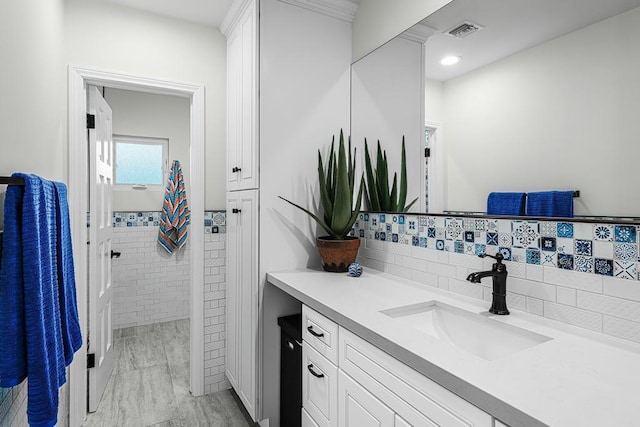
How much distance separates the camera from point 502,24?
1.36 m

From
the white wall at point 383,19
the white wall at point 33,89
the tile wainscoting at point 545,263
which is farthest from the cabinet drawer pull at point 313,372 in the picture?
the white wall at point 383,19

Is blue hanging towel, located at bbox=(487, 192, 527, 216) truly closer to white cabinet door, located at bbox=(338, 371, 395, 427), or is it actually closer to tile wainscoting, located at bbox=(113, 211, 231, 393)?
white cabinet door, located at bbox=(338, 371, 395, 427)

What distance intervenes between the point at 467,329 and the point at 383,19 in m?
1.61

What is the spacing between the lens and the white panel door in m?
2.23

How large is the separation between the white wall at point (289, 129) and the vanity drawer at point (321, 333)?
1.57 ft

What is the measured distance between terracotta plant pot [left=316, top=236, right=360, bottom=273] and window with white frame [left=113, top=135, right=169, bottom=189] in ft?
8.94

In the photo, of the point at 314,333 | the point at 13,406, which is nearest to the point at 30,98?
the point at 13,406

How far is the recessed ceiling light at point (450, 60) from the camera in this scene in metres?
1.56

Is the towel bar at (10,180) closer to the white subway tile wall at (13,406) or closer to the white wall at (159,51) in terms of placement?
the white subway tile wall at (13,406)

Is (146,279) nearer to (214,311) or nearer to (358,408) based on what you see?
(214,311)

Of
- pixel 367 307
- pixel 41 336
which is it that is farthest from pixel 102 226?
pixel 367 307

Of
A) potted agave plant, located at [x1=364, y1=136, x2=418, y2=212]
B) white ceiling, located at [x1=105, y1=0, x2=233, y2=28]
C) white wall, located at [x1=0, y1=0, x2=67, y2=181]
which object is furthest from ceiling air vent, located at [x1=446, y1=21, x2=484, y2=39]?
white wall, located at [x1=0, y1=0, x2=67, y2=181]

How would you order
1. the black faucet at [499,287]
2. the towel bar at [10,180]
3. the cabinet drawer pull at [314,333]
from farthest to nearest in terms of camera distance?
the cabinet drawer pull at [314,333]
the black faucet at [499,287]
the towel bar at [10,180]

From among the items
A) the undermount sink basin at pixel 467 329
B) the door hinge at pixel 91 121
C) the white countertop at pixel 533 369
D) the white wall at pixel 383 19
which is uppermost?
the white wall at pixel 383 19
